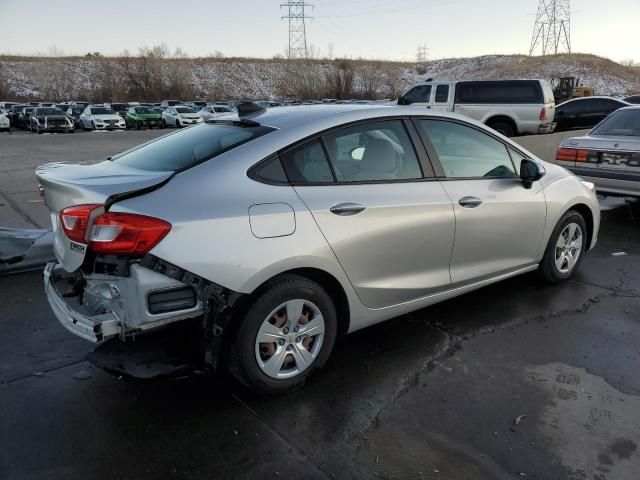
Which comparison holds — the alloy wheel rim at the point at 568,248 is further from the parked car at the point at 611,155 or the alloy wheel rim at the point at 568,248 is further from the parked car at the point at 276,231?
the parked car at the point at 611,155

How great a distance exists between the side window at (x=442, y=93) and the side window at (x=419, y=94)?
1.01 ft

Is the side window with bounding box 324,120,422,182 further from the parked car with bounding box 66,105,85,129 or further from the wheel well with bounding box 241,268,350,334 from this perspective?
the parked car with bounding box 66,105,85,129

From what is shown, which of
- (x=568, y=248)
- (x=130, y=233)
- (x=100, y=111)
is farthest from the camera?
(x=100, y=111)

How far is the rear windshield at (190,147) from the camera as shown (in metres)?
3.12

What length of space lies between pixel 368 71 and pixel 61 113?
190 feet

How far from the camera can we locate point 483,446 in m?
2.71

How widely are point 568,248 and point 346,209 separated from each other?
9.12 ft

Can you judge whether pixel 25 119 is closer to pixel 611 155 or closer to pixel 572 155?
pixel 572 155

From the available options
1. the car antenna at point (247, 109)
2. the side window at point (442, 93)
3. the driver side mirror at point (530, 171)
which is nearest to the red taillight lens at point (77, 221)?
the car antenna at point (247, 109)

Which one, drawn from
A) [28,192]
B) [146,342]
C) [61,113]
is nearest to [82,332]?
[146,342]

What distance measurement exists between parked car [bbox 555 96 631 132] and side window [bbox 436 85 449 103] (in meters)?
4.70

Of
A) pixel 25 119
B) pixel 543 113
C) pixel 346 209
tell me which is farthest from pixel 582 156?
pixel 25 119

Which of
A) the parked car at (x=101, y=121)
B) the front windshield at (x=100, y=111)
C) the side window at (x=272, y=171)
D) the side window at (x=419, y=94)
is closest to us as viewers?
the side window at (x=272, y=171)

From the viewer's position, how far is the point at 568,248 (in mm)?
4973
